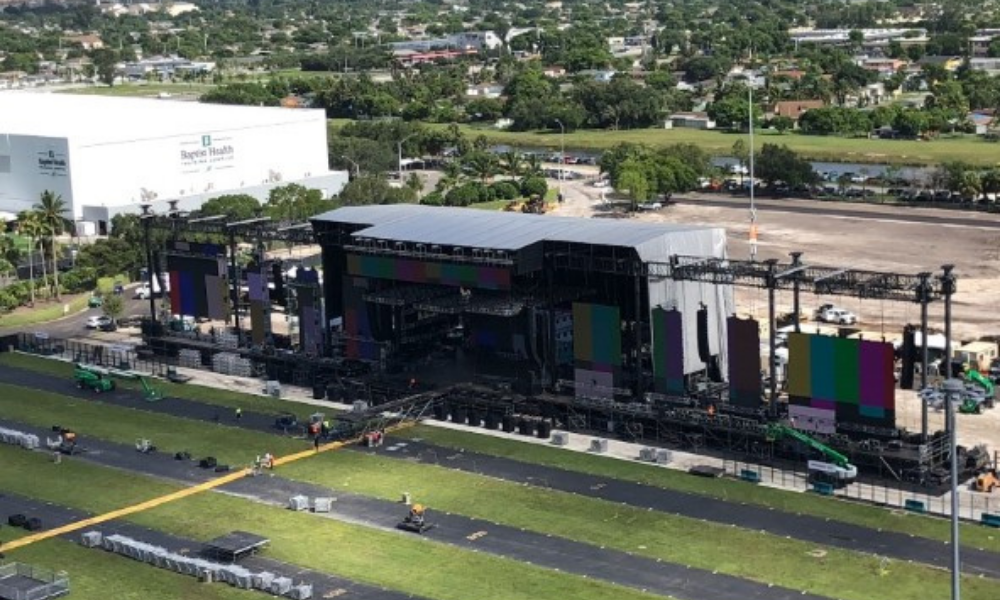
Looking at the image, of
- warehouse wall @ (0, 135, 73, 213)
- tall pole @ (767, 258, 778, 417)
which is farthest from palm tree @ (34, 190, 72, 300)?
tall pole @ (767, 258, 778, 417)

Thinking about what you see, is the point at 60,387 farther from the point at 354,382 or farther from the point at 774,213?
the point at 774,213

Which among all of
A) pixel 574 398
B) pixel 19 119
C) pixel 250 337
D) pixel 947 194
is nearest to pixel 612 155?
pixel 947 194

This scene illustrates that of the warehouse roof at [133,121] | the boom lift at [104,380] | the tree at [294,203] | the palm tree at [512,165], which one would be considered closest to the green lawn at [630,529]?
the boom lift at [104,380]

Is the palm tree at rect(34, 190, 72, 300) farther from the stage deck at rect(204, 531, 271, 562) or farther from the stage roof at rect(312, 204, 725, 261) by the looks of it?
the stage deck at rect(204, 531, 271, 562)

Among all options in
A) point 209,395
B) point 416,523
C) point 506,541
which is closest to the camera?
point 506,541

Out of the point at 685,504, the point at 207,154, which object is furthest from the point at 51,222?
the point at 685,504

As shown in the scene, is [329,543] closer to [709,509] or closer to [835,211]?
[709,509]
